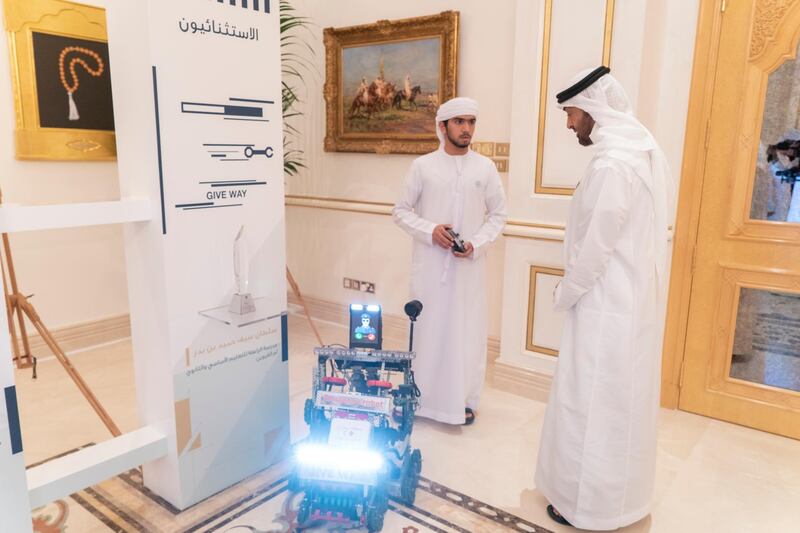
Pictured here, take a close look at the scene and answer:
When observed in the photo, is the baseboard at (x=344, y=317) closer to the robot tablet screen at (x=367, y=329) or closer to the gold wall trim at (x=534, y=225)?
the gold wall trim at (x=534, y=225)

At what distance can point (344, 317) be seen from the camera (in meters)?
4.79

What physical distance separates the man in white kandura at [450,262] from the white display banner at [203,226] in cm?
82

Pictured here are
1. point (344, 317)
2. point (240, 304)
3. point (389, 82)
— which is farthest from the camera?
point (344, 317)

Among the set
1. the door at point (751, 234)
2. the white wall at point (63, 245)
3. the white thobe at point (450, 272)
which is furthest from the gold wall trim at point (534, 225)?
the white wall at point (63, 245)

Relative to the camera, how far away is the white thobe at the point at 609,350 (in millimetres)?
2078

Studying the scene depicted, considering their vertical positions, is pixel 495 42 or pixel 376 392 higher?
pixel 495 42

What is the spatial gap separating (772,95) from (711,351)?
4.48ft

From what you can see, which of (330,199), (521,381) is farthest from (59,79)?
(521,381)

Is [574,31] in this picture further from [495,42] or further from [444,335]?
[444,335]

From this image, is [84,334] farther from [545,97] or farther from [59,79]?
[545,97]

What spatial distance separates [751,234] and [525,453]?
5.34 ft

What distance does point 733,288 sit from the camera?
3.10 m

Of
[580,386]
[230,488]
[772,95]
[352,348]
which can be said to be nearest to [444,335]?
[352,348]

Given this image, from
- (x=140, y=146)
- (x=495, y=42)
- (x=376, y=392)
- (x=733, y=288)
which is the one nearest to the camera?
(x=140, y=146)
